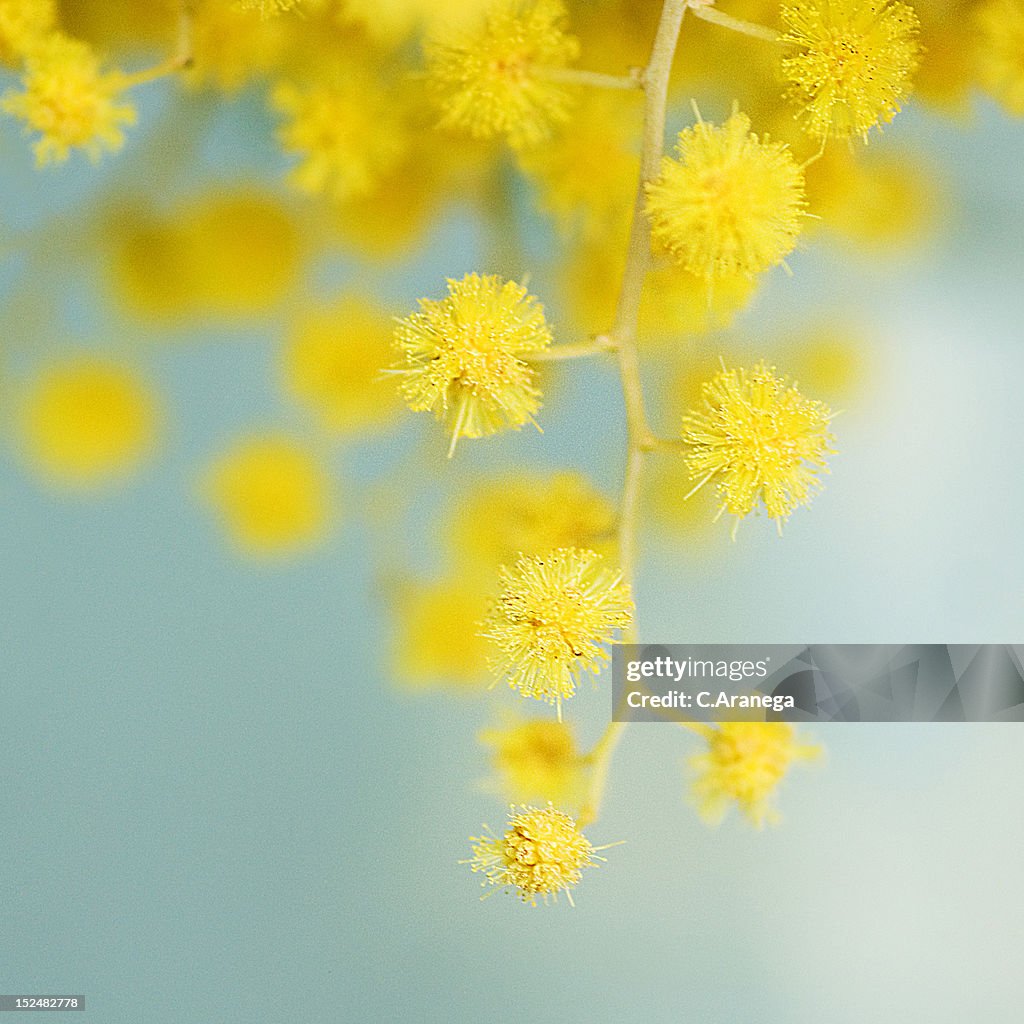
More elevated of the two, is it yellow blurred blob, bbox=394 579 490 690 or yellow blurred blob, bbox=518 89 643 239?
yellow blurred blob, bbox=518 89 643 239

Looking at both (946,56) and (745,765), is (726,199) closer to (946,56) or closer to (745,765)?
(946,56)

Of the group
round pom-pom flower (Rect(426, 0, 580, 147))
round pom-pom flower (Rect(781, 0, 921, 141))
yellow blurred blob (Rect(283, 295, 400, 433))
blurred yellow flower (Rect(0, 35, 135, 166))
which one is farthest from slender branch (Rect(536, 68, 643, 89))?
blurred yellow flower (Rect(0, 35, 135, 166))

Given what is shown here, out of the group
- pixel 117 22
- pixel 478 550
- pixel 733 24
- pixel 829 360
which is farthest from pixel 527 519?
pixel 117 22

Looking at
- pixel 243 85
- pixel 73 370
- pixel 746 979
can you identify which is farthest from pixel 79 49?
pixel 746 979

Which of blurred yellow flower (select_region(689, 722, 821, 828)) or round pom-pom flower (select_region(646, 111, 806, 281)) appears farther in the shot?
blurred yellow flower (select_region(689, 722, 821, 828))

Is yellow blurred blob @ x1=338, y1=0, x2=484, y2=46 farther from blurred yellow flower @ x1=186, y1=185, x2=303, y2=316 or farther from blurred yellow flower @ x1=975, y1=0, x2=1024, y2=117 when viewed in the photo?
blurred yellow flower @ x1=975, y1=0, x2=1024, y2=117

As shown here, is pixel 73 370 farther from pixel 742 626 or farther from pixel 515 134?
pixel 742 626
